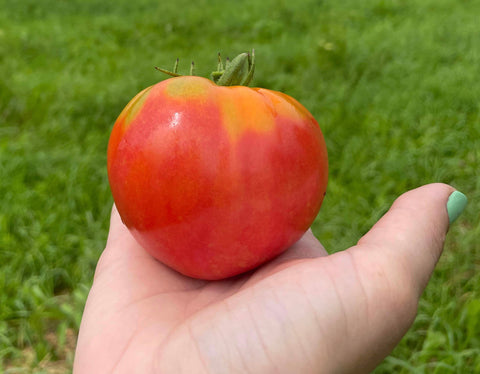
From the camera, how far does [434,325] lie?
1913 mm

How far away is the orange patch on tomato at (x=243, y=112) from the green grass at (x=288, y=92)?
1.43 feet

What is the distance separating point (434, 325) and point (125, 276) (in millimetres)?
1217

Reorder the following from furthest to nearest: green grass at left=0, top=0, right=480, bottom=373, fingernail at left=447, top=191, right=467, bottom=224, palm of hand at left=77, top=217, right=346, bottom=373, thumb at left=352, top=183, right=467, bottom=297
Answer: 1. green grass at left=0, top=0, right=480, bottom=373
2. fingernail at left=447, top=191, right=467, bottom=224
3. thumb at left=352, top=183, right=467, bottom=297
4. palm of hand at left=77, top=217, right=346, bottom=373

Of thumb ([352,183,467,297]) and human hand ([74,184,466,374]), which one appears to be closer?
human hand ([74,184,466,374])

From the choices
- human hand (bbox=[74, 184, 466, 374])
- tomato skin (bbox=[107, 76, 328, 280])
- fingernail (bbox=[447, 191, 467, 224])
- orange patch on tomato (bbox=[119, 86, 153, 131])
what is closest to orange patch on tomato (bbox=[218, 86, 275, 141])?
tomato skin (bbox=[107, 76, 328, 280])

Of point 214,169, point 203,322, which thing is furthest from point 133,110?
point 203,322

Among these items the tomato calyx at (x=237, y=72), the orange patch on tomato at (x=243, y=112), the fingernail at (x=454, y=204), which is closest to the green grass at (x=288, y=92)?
the tomato calyx at (x=237, y=72)

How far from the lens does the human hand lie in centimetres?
108

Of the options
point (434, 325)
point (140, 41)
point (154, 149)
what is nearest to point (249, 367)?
Result: point (154, 149)

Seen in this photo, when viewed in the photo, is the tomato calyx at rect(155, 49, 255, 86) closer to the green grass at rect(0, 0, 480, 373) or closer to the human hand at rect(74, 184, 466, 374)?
the green grass at rect(0, 0, 480, 373)

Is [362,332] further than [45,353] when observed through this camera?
No

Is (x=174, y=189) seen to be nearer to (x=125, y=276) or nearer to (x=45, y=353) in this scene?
(x=125, y=276)

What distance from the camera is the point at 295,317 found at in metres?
1.09

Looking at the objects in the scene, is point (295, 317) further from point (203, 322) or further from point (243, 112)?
point (243, 112)
